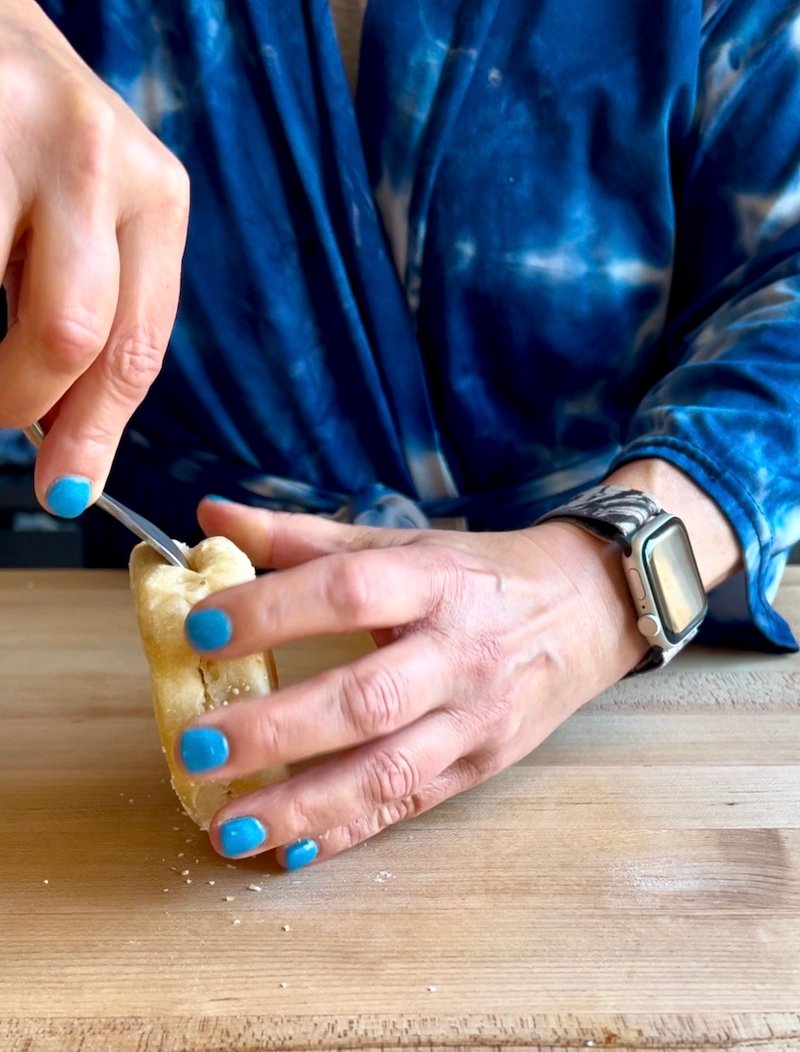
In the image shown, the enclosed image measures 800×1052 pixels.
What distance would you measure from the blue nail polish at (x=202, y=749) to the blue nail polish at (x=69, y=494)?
0.47 feet

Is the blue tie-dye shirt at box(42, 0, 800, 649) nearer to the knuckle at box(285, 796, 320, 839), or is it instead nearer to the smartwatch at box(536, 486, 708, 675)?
the smartwatch at box(536, 486, 708, 675)

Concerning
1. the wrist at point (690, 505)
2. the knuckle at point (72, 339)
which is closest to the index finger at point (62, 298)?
the knuckle at point (72, 339)

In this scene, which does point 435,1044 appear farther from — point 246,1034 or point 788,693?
point 788,693

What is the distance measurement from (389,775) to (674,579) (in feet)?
0.88

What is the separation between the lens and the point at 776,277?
3.03 feet

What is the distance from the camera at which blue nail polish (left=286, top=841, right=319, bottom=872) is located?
638 millimetres

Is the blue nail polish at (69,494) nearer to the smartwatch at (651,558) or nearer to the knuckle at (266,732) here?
the knuckle at (266,732)

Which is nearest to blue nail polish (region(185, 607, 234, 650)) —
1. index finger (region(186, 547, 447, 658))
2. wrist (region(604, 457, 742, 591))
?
index finger (region(186, 547, 447, 658))

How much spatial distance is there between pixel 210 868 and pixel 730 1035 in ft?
1.02

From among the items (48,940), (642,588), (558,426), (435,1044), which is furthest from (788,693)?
(48,940)

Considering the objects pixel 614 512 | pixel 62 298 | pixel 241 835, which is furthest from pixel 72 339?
pixel 614 512

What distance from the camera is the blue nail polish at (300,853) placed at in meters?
0.64

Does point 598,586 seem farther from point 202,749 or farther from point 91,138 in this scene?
point 91,138

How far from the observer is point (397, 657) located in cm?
63
